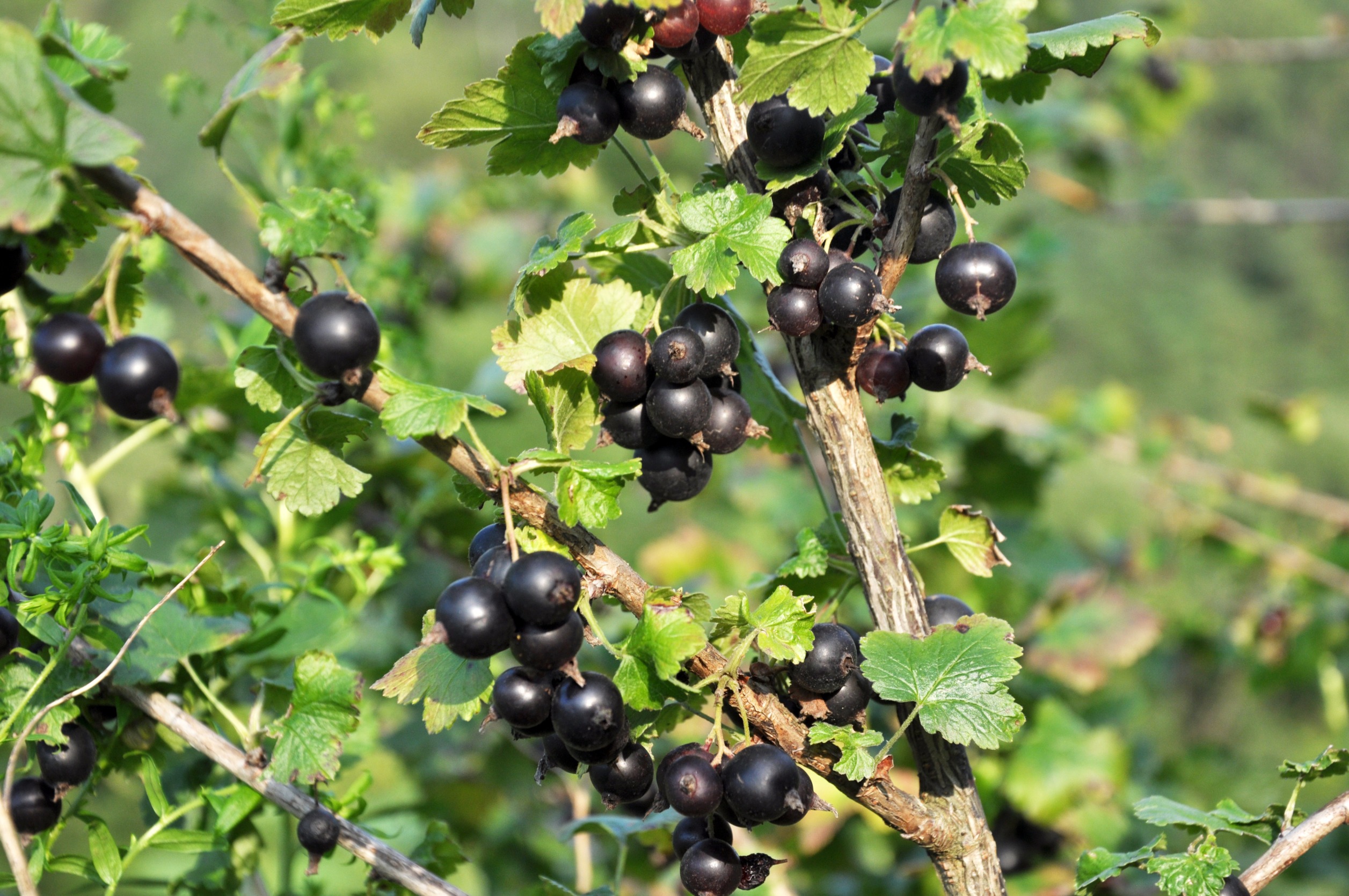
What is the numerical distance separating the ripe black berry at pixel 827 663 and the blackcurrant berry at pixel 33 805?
0.69m

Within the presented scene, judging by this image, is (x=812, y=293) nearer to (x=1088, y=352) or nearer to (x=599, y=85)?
(x=599, y=85)

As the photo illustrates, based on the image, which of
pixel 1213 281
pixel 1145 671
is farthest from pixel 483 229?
pixel 1213 281

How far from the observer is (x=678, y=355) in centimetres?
78

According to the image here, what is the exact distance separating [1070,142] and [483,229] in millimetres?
1967

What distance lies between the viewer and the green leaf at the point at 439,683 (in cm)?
79

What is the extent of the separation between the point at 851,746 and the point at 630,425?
315 millimetres

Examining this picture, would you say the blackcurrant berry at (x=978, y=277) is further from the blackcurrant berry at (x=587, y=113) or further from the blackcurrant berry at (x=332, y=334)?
the blackcurrant berry at (x=332, y=334)

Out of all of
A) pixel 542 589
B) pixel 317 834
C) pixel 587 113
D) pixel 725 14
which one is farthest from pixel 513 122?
pixel 317 834

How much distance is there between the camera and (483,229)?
9.71 feet

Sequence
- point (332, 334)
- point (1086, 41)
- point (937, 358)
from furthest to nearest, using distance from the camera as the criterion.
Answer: point (937, 358) → point (1086, 41) → point (332, 334)

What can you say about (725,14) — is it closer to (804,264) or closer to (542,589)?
(804,264)

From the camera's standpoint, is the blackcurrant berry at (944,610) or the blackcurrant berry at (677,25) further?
the blackcurrant berry at (944,610)

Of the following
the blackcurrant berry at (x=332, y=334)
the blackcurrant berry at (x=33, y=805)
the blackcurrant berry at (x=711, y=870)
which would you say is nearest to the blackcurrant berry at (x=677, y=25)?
the blackcurrant berry at (x=332, y=334)

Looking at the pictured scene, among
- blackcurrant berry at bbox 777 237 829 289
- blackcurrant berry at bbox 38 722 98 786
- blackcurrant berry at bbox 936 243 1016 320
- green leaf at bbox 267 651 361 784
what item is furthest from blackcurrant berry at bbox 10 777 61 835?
blackcurrant berry at bbox 936 243 1016 320
